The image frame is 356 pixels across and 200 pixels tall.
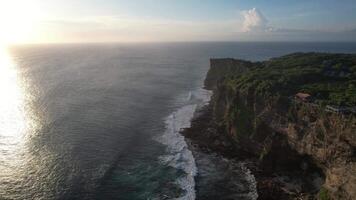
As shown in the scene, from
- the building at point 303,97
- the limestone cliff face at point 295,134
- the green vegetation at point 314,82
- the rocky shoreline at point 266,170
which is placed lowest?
the rocky shoreline at point 266,170

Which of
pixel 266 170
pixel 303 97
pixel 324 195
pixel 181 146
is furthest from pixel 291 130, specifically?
pixel 181 146

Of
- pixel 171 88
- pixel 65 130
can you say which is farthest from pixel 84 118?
pixel 171 88

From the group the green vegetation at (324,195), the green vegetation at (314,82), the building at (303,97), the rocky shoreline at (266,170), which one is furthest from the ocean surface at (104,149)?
the green vegetation at (314,82)

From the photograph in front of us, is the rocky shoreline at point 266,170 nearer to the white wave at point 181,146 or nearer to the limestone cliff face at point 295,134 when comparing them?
the limestone cliff face at point 295,134

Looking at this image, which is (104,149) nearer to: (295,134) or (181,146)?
(181,146)

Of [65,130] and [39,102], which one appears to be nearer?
[65,130]

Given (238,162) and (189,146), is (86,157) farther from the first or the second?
(238,162)

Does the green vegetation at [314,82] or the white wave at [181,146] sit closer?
the white wave at [181,146]
